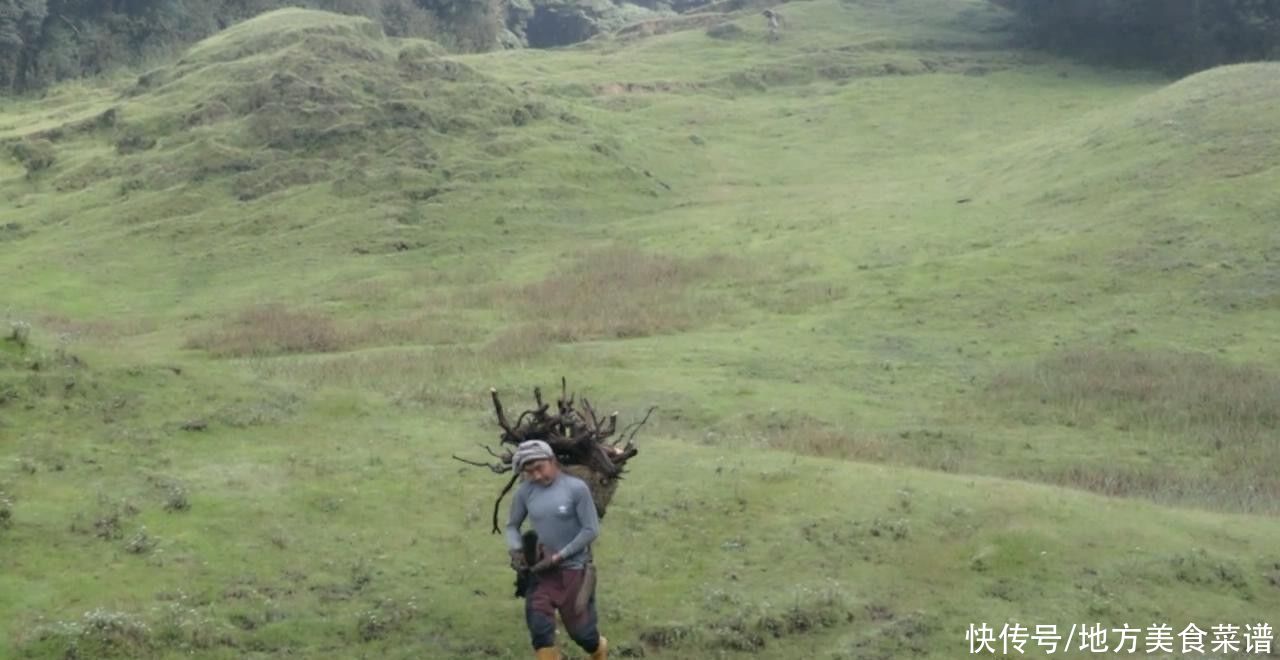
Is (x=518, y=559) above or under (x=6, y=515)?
above

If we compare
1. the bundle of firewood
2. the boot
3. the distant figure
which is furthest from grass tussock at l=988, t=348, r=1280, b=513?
the distant figure

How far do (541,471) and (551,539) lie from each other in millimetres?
629

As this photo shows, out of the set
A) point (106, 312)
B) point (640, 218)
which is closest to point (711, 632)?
point (106, 312)

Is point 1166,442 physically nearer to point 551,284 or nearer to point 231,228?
point 551,284

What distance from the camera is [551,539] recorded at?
11336mm

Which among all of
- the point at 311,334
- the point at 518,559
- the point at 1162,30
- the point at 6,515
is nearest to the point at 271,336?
the point at 311,334

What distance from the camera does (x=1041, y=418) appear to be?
25281 mm

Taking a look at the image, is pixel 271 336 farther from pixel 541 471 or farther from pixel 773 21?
pixel 773 21

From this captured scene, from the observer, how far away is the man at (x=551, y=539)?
36.9ft

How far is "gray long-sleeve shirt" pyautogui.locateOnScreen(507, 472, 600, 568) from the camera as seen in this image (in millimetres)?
11289

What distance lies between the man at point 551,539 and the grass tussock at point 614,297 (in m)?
20.4

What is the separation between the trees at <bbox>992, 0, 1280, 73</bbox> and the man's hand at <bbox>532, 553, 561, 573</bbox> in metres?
78.0

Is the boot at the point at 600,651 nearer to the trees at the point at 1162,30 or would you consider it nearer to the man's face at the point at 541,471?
the man's face at the point at 541,471

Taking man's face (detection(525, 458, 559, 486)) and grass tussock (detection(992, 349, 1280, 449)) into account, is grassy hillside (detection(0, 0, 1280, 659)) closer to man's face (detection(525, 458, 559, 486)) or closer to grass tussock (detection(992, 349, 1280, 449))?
grass tussock (detection(992, 349, 1280, 449))
